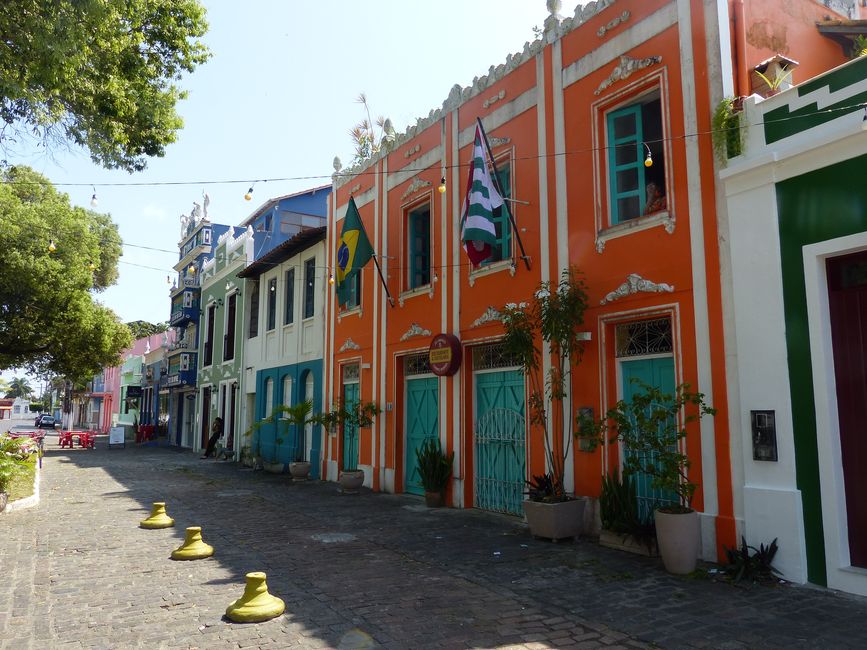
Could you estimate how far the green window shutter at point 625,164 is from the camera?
8398 mm

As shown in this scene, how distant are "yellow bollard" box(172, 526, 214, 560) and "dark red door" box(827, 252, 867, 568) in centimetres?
652

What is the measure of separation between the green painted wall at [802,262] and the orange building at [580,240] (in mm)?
738

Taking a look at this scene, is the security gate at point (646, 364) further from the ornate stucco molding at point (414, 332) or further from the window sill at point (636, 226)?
the ornate stucco molding at point (414, 332)

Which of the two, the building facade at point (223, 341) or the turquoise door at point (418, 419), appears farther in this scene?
the building facade at point (223, 341)

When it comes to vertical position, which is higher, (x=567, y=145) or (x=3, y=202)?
(x=3, y=202)

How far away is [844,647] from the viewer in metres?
4.40

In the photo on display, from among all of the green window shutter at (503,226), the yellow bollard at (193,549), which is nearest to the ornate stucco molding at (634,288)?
the green window shutter at (503,226)

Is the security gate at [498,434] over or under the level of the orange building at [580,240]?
under

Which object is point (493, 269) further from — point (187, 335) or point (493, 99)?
point (187, 335)

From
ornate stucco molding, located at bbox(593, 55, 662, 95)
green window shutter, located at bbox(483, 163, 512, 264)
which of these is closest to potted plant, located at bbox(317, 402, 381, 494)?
green window shutter, located at bbox(483, 163, 512, 264)

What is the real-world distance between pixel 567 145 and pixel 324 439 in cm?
979

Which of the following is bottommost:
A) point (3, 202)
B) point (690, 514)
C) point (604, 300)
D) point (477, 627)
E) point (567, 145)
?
point (477, 627)

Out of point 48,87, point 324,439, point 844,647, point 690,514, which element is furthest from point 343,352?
point 844,647

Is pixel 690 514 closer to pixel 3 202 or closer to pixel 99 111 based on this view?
pixel 99 111
